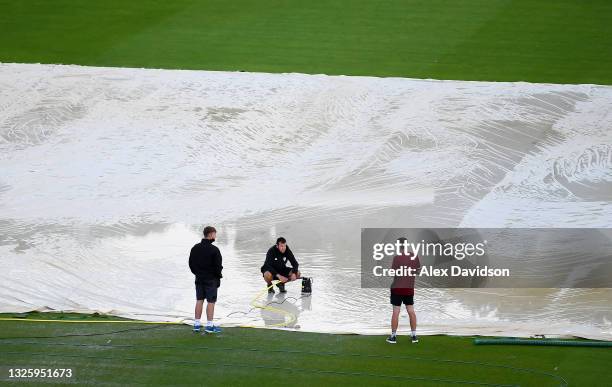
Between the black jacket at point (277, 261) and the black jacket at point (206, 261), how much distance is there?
1.56m

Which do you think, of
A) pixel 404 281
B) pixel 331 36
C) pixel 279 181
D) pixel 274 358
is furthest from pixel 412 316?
pixel 331 36

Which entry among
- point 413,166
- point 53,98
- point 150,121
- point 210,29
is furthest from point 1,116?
point 413,166

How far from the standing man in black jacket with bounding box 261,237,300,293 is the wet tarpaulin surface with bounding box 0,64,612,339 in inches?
8.5

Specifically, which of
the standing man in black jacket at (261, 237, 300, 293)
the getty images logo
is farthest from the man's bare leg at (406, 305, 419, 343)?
the getty images logo

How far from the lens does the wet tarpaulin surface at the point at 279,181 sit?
14.0 metres

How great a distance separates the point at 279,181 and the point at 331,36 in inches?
280

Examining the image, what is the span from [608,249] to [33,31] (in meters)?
14.9

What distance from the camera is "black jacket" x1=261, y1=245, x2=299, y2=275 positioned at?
1435 centimetres

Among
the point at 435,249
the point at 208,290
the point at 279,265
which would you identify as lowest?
the point at 208,290

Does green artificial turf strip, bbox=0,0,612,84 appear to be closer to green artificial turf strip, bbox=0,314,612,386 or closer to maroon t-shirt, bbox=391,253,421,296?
maroon t-shirt, bbox=391,253,421,296

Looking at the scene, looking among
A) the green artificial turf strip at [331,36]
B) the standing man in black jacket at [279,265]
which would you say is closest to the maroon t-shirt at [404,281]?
the standing man in black jacket at [279,265]

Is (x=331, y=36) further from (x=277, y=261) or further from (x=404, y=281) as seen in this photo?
(x=404, y=281)

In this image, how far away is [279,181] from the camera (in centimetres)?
1733

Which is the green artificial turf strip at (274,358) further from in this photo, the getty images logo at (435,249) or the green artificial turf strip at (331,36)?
the green artificial turf strip at (331,36)
